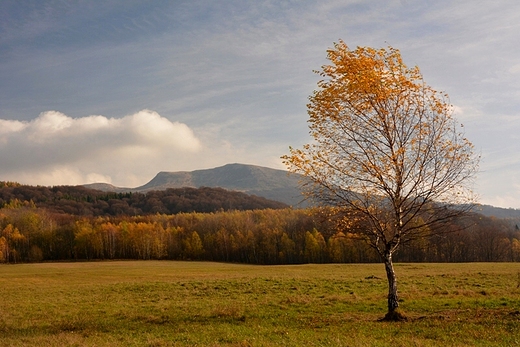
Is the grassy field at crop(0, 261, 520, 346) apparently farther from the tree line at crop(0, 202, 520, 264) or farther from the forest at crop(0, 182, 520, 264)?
the forest at crop(0, 182, 520, 264)

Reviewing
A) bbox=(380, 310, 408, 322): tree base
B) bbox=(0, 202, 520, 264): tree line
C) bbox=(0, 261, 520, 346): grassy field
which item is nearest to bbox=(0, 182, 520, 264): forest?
bbox=(0, 202, 520, 264): tree line

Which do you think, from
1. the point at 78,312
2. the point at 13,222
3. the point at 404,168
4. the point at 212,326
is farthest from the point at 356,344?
the point at 13,222

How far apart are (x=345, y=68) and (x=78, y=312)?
812 inches

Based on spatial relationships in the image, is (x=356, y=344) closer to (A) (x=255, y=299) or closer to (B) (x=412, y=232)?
(B) (x=412, y=232)

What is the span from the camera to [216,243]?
413 feet

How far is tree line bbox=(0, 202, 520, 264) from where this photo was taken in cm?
10681

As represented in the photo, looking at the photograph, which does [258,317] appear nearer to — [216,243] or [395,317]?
[395,317]

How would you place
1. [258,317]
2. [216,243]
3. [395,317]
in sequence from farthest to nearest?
1. [216,243]
2. [258,317]
3. [395,317]

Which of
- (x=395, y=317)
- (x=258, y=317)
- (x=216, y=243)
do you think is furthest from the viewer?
(x=216, y=243)

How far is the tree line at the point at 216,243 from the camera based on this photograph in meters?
107

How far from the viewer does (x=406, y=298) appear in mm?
→ 25359

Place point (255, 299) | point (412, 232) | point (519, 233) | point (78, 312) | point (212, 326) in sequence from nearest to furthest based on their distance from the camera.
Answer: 1. point (212, 326)
2. point (412, 232)
3. point (78, 312)
4. point (255, 299)
5. point (519, 233)

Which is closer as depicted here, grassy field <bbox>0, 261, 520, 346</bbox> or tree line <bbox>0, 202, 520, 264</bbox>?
grassy field <bbox>0, 261, 520, 346</bbox>

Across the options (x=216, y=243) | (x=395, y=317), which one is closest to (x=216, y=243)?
(x=216, y=243)
